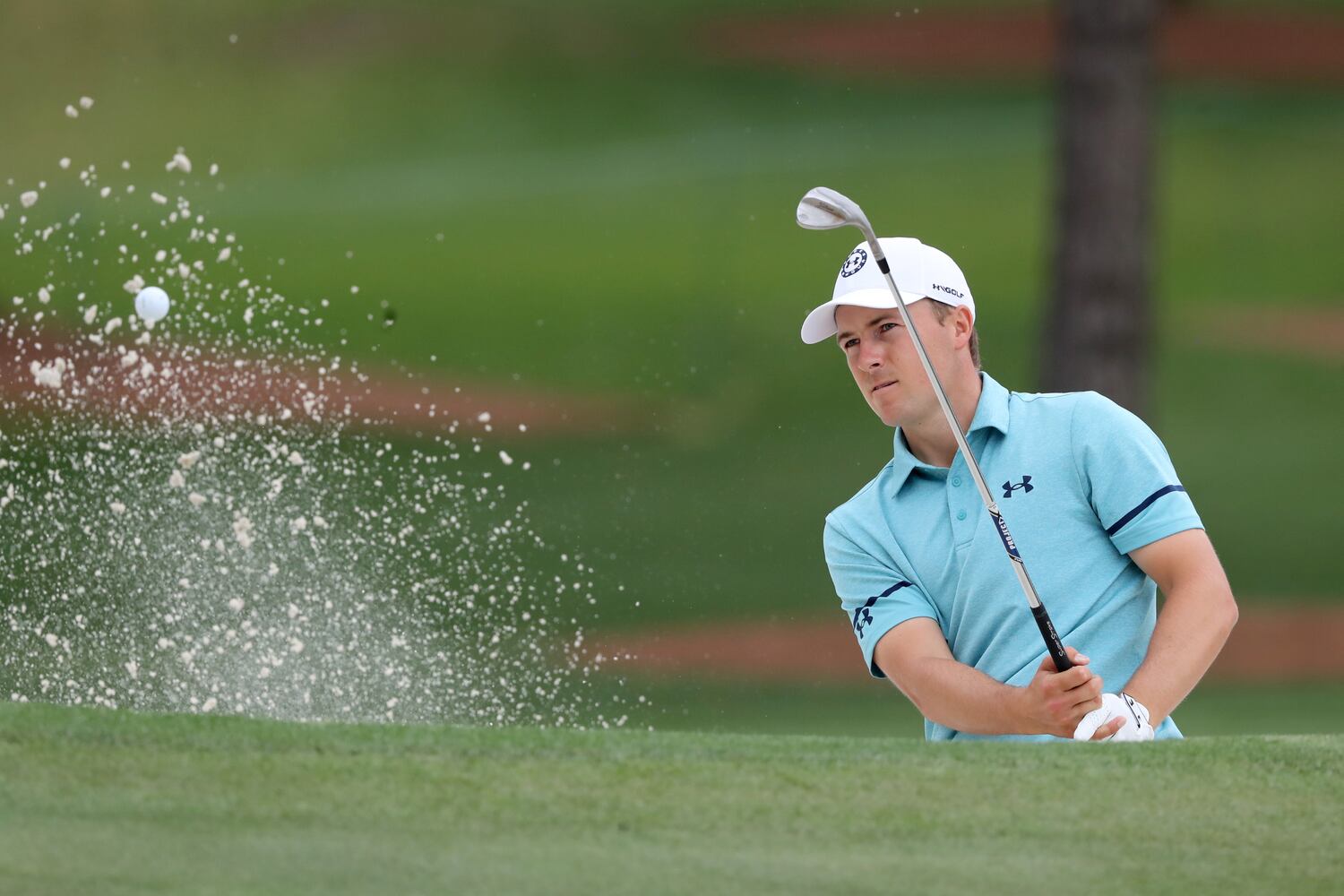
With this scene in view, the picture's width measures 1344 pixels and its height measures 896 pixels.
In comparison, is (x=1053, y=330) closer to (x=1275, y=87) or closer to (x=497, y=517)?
(x=497, y=517)

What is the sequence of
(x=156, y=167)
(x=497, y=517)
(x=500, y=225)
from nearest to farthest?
1. (x=497, y=517)
2. (x=500, y=225)
3. (x=156, y=167)

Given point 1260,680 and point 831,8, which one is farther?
point 831,8

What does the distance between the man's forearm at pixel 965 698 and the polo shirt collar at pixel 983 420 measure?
37cm

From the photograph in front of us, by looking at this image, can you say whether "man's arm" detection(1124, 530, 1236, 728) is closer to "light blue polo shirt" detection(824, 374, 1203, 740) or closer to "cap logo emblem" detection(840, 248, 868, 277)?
"light blue polo shirt" detection(824, 374, 1203, 740)

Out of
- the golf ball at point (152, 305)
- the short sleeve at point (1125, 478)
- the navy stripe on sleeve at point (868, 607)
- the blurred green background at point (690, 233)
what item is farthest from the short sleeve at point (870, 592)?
the blurred green background at point (690, 233)

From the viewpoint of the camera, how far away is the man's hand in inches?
122

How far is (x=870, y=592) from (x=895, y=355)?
403 mm

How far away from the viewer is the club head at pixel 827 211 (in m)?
3.44

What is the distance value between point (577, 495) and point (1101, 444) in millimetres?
11033

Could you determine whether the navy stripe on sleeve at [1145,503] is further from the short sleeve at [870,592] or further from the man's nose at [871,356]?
the man's nose at [871,356]

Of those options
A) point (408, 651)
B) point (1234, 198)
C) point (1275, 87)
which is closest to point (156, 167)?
point (1234, 198)

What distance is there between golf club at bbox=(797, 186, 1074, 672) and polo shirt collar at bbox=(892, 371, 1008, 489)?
2.5 inches

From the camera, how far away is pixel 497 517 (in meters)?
13.3

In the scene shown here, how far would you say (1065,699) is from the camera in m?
3.12
